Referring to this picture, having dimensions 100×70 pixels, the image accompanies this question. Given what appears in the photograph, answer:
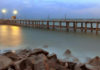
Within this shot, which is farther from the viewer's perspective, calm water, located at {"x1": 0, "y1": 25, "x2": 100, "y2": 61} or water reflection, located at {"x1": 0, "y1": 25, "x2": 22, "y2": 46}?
water reflection, located at {"x1": 0, "y1": 25, "x2": 22, "y2": 46}

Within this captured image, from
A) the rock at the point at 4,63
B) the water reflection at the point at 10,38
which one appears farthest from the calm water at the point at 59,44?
the rock at the point at 4,63

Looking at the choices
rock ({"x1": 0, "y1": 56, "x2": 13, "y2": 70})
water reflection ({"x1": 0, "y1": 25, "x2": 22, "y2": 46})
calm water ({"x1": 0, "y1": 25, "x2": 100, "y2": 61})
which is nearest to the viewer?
rock ({"x1": 0, "y1": 56, "x2": 13, "y2": 70})

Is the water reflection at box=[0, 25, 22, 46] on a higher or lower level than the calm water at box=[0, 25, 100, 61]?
higher

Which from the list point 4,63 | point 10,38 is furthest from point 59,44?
point 4,63

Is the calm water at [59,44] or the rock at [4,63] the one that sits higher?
the rock at [4,63]

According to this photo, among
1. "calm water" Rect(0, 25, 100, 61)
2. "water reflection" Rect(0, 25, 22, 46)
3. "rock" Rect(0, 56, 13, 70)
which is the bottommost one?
"calm water" Rect(0, 25, 100, 61)

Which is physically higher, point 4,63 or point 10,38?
point 4,63

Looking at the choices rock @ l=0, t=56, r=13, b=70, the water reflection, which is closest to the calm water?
the water reflection

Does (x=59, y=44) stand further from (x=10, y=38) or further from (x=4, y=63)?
(x=4, y=63)

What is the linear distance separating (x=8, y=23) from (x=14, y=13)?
18.0ft

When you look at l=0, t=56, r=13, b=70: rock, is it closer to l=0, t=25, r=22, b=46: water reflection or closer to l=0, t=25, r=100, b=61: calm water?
l=0, t=25, r=100, b=61: calm water

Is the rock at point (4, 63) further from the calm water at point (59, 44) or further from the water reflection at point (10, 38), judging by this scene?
the water reflection at point (10, 38)

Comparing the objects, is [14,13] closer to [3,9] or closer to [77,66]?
[3,9]

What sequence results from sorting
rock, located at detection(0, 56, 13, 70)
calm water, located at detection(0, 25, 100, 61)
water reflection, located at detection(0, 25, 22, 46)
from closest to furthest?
1. rock, located at detection(0, 56, 13, 70)
2. calm water, located at detection(0, 25, 100, 61)
3. water reflection, located at detection(0, 25, 22, 46)
